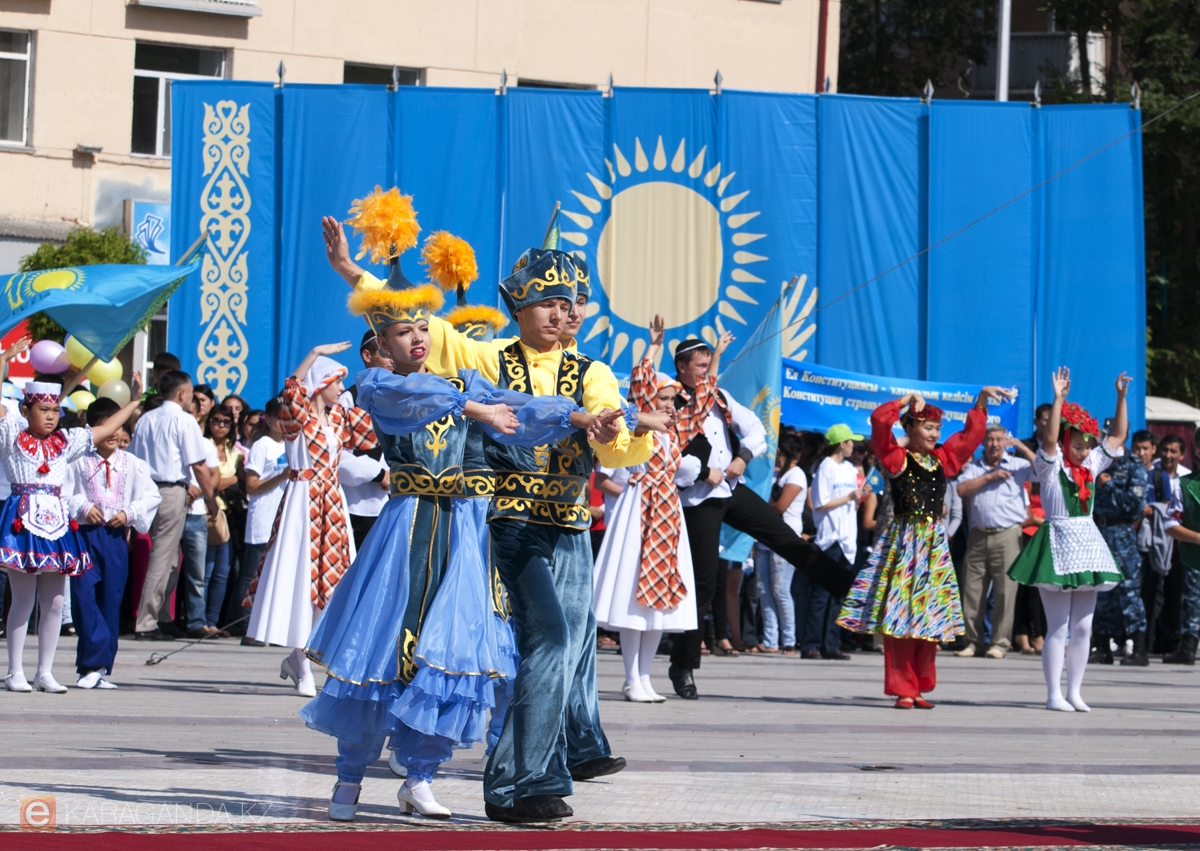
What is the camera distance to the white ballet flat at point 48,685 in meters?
10.0

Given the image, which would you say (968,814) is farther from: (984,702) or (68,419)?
(68,419)

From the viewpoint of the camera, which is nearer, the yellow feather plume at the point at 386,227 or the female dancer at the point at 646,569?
the yellow feather plume at the point at 386,227

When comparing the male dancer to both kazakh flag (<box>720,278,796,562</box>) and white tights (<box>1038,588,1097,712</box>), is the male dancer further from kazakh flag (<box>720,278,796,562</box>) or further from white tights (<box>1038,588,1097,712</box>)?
kazakh flag (<box>720,278,796,562</box>)

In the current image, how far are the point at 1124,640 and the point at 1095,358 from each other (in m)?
3.45

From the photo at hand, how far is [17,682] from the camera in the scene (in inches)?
394

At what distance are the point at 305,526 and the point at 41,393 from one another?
1.67m

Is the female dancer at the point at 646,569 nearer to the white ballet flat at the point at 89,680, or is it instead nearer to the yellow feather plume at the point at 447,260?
the white ballet flat at the point at 89,680

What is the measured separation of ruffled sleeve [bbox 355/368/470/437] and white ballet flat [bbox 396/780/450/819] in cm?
121

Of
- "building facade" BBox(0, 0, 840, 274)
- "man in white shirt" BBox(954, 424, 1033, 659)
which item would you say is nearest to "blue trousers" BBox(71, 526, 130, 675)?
"man in white shirt" BBox(954, 424, 1033, 659)

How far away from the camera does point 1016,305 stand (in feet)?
60.5

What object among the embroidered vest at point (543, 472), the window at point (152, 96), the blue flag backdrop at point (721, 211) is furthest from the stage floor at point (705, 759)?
the window at point (152, 96)

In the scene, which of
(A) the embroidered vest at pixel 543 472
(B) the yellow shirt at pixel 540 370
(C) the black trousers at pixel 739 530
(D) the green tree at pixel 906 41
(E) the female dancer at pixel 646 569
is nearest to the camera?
(B) the yellow shirt at pixel 540 370

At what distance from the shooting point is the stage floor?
6.20 metres

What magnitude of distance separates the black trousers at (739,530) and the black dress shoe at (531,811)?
4.61 m
